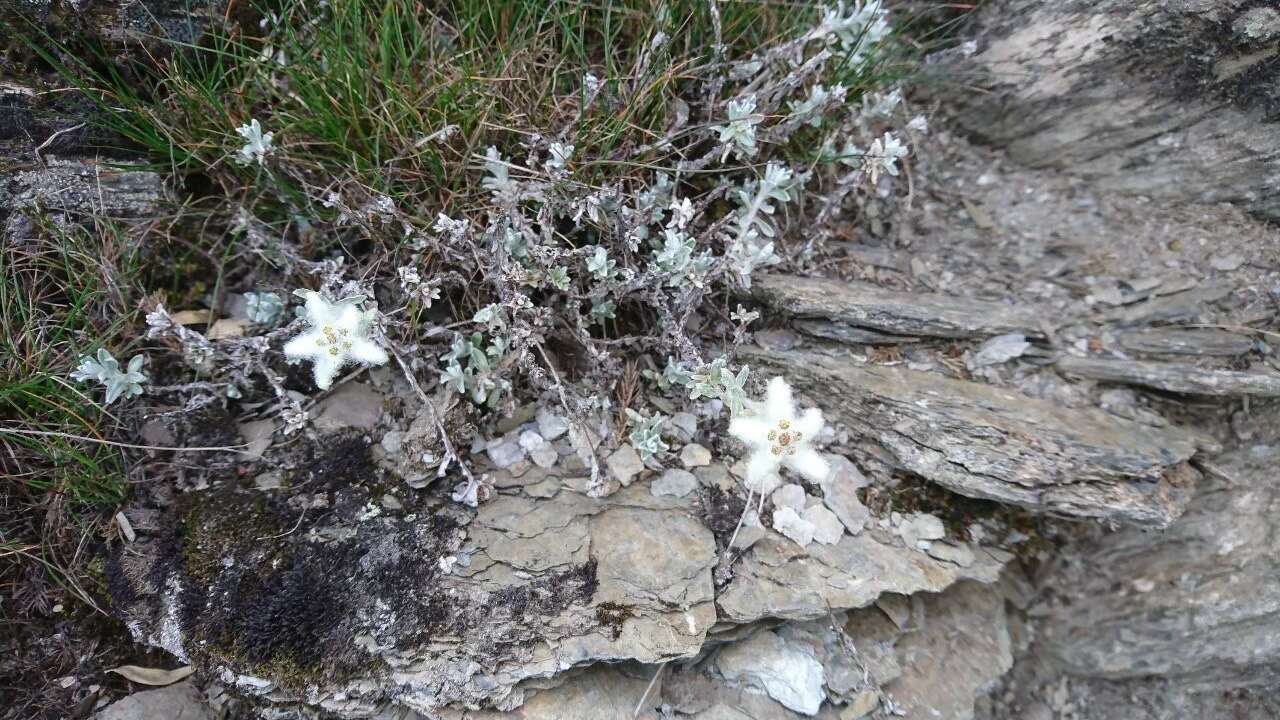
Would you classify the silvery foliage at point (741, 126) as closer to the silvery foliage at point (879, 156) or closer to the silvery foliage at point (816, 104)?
the silvery foliage at point (816, 104)

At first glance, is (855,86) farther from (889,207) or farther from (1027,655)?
(1027,655)

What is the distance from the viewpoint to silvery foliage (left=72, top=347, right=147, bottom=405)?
264cm

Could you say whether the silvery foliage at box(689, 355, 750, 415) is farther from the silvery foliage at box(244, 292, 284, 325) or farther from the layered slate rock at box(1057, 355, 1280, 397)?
the silvery foliage at box(244, 292, 284, 325)

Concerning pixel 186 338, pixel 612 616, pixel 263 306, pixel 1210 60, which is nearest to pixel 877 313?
pixel 612 616

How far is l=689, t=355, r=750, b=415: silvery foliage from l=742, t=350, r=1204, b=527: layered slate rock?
0.48m

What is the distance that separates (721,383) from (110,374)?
2.20 metres

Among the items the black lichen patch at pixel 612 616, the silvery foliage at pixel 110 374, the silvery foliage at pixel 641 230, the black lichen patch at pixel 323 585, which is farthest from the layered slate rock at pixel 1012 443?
the silvery foliage at pixel 110 374

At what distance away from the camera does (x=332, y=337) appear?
259cm

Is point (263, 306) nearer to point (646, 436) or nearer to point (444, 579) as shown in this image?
point (444, 579)

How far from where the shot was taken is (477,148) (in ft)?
9.79

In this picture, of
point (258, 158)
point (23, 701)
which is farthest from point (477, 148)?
point (23, 701)

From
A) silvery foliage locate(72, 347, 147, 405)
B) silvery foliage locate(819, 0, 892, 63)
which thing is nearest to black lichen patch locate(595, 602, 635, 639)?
silvery foliage locate(72, 347, 147, 405)

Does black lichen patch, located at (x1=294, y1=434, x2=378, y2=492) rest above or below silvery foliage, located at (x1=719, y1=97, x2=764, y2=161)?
below

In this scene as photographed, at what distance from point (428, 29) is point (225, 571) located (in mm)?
2232
